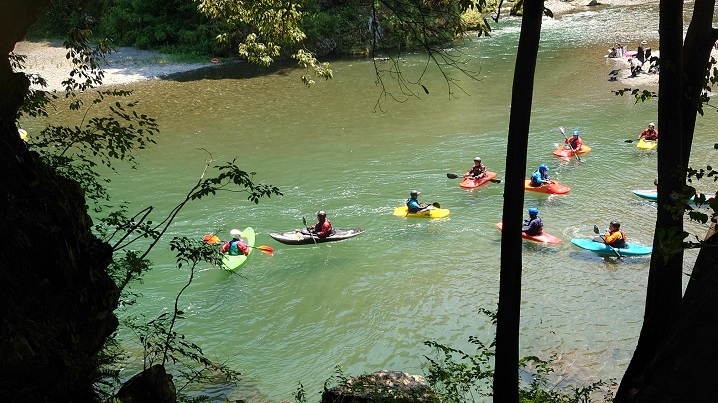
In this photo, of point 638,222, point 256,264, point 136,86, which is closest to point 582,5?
point 136,86

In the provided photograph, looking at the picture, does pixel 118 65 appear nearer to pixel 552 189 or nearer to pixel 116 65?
pixel 116 65

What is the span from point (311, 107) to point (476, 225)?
11.5 metres

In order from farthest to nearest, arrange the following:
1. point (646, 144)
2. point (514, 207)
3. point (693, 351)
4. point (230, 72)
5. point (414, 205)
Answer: point (230, 72)
point (646, 144)
point (414, 205)
point (514, 207)
point (693, 351)

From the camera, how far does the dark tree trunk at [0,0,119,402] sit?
447 centimetres

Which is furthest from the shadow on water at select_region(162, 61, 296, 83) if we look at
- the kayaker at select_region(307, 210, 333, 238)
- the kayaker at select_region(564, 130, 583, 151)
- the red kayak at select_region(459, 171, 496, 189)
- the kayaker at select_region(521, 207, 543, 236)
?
the kayaker at select_region(521, 207, 543, 236)

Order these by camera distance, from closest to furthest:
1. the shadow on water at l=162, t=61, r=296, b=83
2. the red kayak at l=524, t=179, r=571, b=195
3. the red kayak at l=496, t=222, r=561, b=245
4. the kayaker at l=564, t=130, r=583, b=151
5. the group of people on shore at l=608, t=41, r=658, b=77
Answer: the red kayak at l=496, t=222, r=561, b=245
the red kayak at l=524, t=179, r=571, b=195
the kayaker at l=564, t=130, r=583, b=151
the group of people on shore at l=608, t=41, r=658, b=77
the shadow on water at l=162, t=61, r=296, b=83

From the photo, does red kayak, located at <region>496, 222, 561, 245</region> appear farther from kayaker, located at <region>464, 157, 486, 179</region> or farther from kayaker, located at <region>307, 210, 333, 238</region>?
kayaker, located at <region>307, 210, 333, 238</region>

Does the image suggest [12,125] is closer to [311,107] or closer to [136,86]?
[311,107]

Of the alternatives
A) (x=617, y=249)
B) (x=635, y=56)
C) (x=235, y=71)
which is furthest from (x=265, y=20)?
(x=235, y=71)

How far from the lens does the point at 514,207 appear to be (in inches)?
204

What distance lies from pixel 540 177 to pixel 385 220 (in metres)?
4.09

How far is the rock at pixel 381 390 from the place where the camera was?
6.69 metres

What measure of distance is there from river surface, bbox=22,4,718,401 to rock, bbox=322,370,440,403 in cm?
203

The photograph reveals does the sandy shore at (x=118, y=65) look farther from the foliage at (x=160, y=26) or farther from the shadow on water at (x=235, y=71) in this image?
the foliage at (x=160, y=26)
